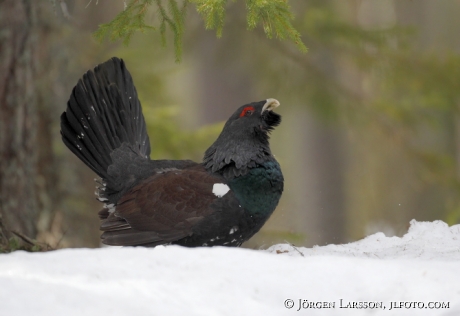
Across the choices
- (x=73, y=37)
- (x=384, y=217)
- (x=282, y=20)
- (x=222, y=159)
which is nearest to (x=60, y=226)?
(x=73, y=37)

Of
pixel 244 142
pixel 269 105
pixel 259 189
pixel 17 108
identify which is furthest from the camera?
pixel 17 108

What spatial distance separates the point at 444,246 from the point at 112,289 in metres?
3.02

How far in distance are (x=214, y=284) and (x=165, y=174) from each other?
2119 millimetres

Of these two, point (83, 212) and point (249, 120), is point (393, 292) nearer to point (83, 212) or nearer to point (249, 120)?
point (249, 120)

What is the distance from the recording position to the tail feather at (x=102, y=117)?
17.6 ft

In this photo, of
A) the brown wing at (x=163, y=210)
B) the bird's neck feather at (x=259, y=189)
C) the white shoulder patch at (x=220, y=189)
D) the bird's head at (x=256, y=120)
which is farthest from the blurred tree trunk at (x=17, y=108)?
the bird's neck feather at (x=259, y=189)

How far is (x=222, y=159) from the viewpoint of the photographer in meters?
4.90

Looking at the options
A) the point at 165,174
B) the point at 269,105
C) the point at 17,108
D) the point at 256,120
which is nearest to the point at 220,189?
the point at 165,174

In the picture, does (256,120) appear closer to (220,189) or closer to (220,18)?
(220,189)

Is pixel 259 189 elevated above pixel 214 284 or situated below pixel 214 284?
above

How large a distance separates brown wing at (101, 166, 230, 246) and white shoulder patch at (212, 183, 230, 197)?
30mm

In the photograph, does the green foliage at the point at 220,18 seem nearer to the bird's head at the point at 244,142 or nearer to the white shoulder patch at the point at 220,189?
the bird's head at the point at 244,142

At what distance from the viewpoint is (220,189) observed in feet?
15.1

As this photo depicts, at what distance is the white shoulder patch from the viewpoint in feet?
15.0
